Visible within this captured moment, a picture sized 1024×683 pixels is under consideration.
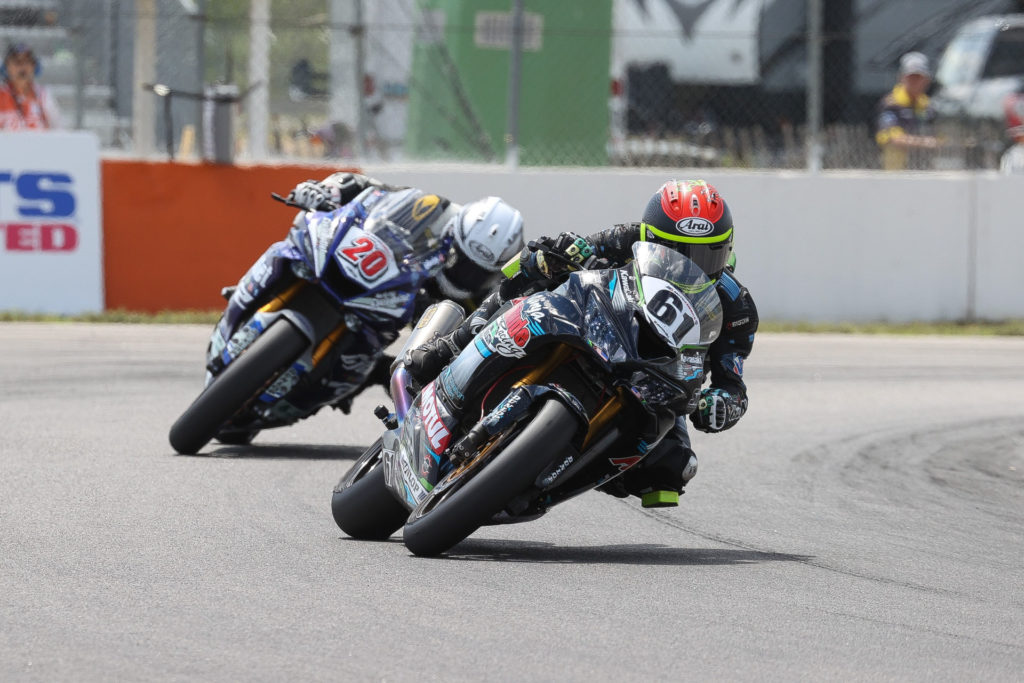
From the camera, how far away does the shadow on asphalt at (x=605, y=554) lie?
5.72 metres

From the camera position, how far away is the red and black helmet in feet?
18.8

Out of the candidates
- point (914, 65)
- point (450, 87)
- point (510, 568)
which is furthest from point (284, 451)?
point (914, 65)

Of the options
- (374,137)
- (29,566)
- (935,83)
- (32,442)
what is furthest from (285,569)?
(935,83)

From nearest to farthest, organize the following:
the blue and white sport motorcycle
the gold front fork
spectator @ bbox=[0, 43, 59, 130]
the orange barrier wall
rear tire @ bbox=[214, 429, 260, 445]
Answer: the blue and white sport motorcycle, the gold front fork, rear tire @ bbox=[214, 429, 260, 445], spectator @ bbox=[0, 43, 59, 130], the orange barrier wall

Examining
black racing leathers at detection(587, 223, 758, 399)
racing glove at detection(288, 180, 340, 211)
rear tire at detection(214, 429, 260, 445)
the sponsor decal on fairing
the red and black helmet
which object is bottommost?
rear tire at detection(214, 429, 260, 445)

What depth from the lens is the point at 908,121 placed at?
1597 centimetres

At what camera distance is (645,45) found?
1574 centimetres

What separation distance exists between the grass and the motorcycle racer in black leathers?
8.08m

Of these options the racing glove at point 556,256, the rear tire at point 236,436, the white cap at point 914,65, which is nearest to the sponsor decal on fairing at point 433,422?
the racing glove at point 556,256

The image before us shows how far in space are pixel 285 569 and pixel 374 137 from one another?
9.43 metres

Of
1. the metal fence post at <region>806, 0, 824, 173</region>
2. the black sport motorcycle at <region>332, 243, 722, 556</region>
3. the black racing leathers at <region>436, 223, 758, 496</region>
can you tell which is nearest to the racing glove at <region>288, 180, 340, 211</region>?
the black racing leathers at <region>436, 223, 758, 496</region>

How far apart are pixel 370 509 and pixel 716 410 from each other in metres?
1.24

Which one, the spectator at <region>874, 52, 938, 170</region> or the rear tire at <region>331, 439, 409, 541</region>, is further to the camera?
the spectator at <region>874, 52, 938, 170</region>

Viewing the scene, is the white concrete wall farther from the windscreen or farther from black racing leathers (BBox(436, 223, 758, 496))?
the windscreen
